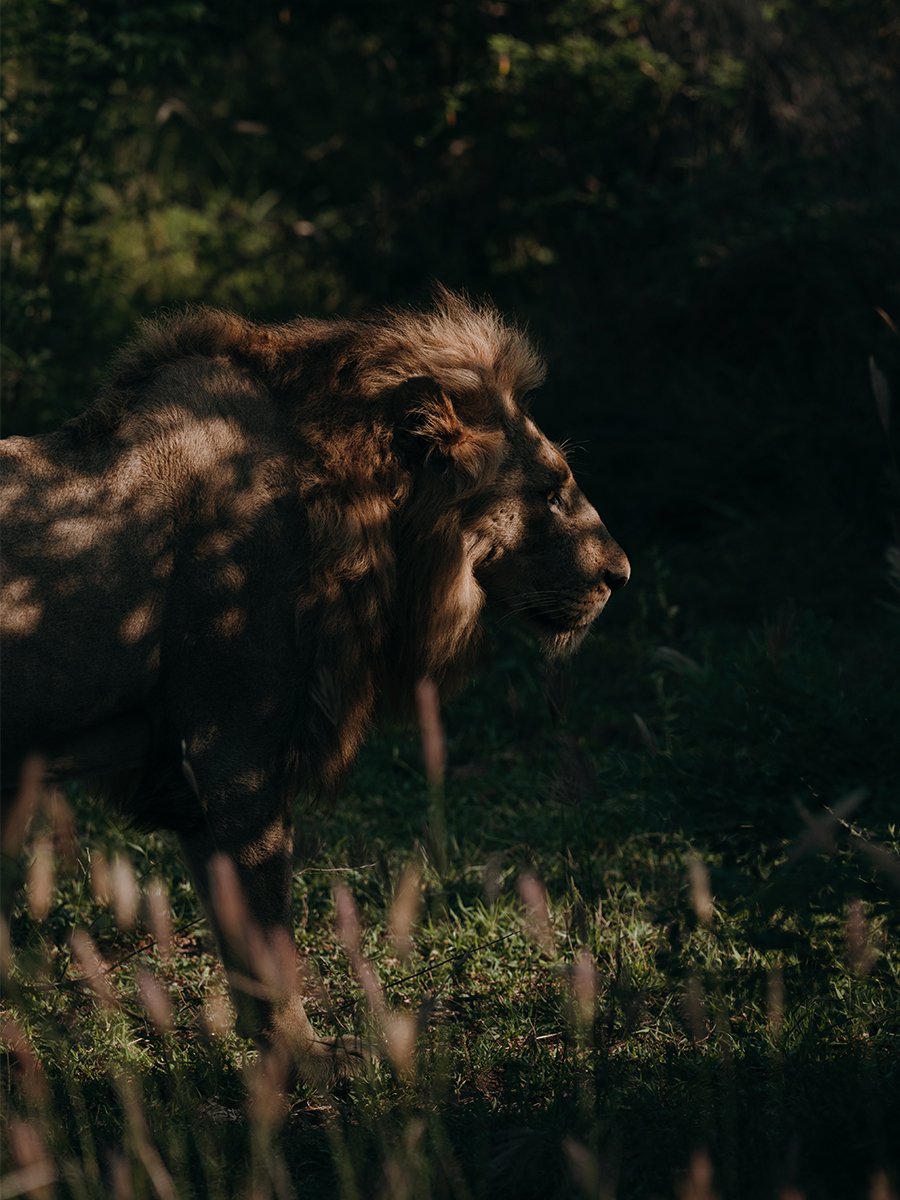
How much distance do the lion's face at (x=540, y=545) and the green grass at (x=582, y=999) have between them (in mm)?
322

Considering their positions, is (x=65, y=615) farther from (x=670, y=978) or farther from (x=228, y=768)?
(x=670, y=978)

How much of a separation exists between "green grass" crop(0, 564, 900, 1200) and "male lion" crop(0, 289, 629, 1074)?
12.3 inches

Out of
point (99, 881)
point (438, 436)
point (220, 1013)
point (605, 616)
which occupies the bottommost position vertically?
point (605, 616)

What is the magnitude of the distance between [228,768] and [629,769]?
1002 millimetres

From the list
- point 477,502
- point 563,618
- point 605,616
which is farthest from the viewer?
point 605,616

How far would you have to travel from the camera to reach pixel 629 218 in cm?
712

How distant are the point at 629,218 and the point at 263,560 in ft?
14.3

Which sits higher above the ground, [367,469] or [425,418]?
[425,418]

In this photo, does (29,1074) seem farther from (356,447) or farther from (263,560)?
(356,447)

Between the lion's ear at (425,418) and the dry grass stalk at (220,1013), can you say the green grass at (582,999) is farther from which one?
the lion's ear at (425,418)

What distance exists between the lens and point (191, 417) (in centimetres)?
333

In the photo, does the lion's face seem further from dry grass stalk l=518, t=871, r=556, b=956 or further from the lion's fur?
dry grass stalk l=518, t=871, r=556, b=956

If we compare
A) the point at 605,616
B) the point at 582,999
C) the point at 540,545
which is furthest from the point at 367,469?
the point at 605,616

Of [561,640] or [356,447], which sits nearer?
[356,447]
